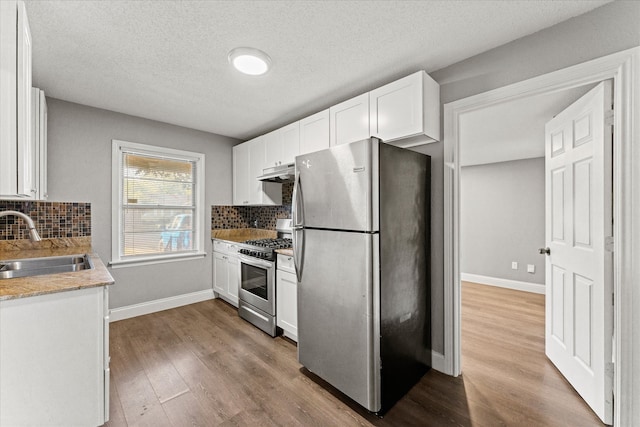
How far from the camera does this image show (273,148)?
3.54m

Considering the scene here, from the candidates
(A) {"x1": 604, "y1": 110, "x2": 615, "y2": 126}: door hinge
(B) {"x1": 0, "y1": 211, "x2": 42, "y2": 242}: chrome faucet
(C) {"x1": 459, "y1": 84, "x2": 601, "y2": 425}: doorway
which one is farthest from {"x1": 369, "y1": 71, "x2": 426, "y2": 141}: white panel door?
(B) {"x1": 0, "y1": 211, "x2": 42, "y2": 242}: chrome faucet

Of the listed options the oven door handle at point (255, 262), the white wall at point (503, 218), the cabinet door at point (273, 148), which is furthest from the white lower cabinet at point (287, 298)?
the white wall at point (503, 218)

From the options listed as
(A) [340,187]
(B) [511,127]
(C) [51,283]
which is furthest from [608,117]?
(C) [51,283]

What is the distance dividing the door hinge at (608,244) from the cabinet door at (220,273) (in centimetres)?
368

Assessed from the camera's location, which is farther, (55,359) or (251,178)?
(251,178)

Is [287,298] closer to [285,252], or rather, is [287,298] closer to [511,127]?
[285,252]

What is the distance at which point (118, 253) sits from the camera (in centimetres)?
334

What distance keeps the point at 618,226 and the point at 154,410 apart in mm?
3046

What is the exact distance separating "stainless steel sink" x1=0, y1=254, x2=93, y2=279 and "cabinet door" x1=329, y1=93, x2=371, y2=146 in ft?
7.54

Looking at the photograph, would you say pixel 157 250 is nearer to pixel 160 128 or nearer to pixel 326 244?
pixel 160 128

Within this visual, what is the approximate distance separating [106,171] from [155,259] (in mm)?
1199

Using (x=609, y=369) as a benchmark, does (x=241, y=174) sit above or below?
above

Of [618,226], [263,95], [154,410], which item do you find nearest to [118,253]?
[154,410]

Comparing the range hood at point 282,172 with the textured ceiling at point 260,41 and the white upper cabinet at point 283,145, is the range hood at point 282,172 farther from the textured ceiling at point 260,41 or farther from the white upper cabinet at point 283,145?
the textured ceiling at point 260,41
